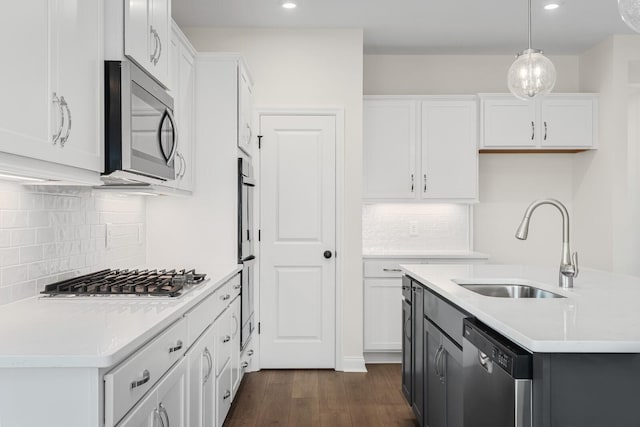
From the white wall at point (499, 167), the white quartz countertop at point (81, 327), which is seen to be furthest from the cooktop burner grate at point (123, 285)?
the white wall at point (499, 167)

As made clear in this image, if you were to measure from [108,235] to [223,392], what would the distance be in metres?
1.07

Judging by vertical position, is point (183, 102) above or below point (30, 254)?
above

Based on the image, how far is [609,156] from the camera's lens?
179 inches

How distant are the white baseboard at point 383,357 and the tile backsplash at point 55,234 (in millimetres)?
2336

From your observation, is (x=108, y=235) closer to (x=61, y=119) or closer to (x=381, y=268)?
(x=61, y=119)

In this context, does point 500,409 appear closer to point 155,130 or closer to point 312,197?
point 155,130

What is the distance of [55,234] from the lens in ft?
7.28

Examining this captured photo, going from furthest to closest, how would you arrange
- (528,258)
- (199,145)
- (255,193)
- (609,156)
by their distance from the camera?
(528,258) → (609,156) → (255,193) → (199,145)

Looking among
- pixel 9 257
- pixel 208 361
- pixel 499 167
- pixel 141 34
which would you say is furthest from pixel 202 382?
pixel 499 167

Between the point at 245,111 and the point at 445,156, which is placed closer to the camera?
the point at 245,111

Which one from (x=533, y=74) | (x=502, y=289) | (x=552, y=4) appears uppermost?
(x=552, y=4)

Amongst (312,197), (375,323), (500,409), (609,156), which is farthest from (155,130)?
(609,156)

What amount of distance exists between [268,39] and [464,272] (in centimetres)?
257

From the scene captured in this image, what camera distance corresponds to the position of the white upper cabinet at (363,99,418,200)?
460 cm
